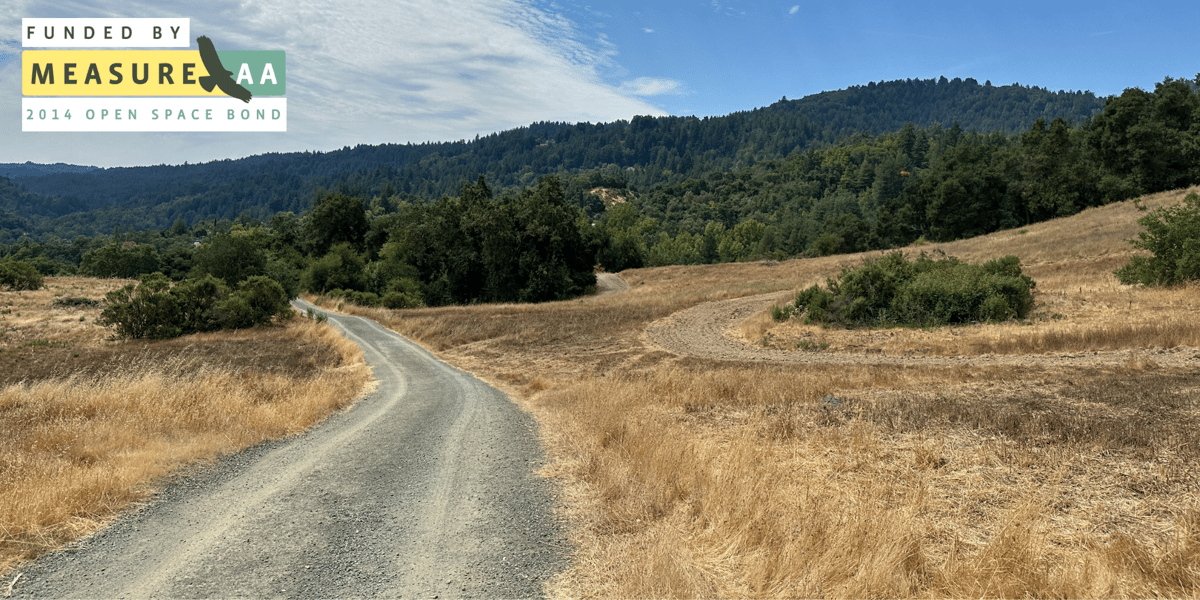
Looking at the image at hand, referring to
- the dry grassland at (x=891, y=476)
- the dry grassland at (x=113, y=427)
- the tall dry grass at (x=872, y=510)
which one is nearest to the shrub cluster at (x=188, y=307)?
the dry grassland at (x=113, y=427)

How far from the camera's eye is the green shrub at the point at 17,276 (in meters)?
47.6

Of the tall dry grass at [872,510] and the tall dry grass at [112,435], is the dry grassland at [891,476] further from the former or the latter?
the tall dry grass at [112,435]

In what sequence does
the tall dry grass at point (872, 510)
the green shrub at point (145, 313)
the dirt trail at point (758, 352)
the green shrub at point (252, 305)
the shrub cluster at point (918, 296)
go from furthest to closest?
the green shrub at point (252, 305) → the green shrub at point (145, 313) → the shrub cluster at point (918, 296) → the dirt trail at point (758, 352) → the tall dry grass at point (872, 510)

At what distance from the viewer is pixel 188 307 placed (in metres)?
37.2

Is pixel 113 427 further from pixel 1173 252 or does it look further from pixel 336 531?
pixel 1173 252

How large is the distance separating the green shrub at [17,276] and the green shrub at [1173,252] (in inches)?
3020

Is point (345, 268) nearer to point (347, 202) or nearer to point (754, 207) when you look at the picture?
point (347, 202)

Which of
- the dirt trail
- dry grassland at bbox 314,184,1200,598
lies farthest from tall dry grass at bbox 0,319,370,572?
the dirt trail

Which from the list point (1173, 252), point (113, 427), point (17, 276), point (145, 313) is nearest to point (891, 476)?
point (113, 427)

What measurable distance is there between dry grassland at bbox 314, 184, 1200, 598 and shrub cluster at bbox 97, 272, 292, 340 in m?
30.4

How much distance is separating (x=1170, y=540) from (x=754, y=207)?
196 meters

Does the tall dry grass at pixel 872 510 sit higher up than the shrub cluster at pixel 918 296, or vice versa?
the shrub cluster at pixel 918 296

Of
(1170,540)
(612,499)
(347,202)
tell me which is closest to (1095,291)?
(1170,540)

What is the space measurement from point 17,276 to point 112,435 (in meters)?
57.9
